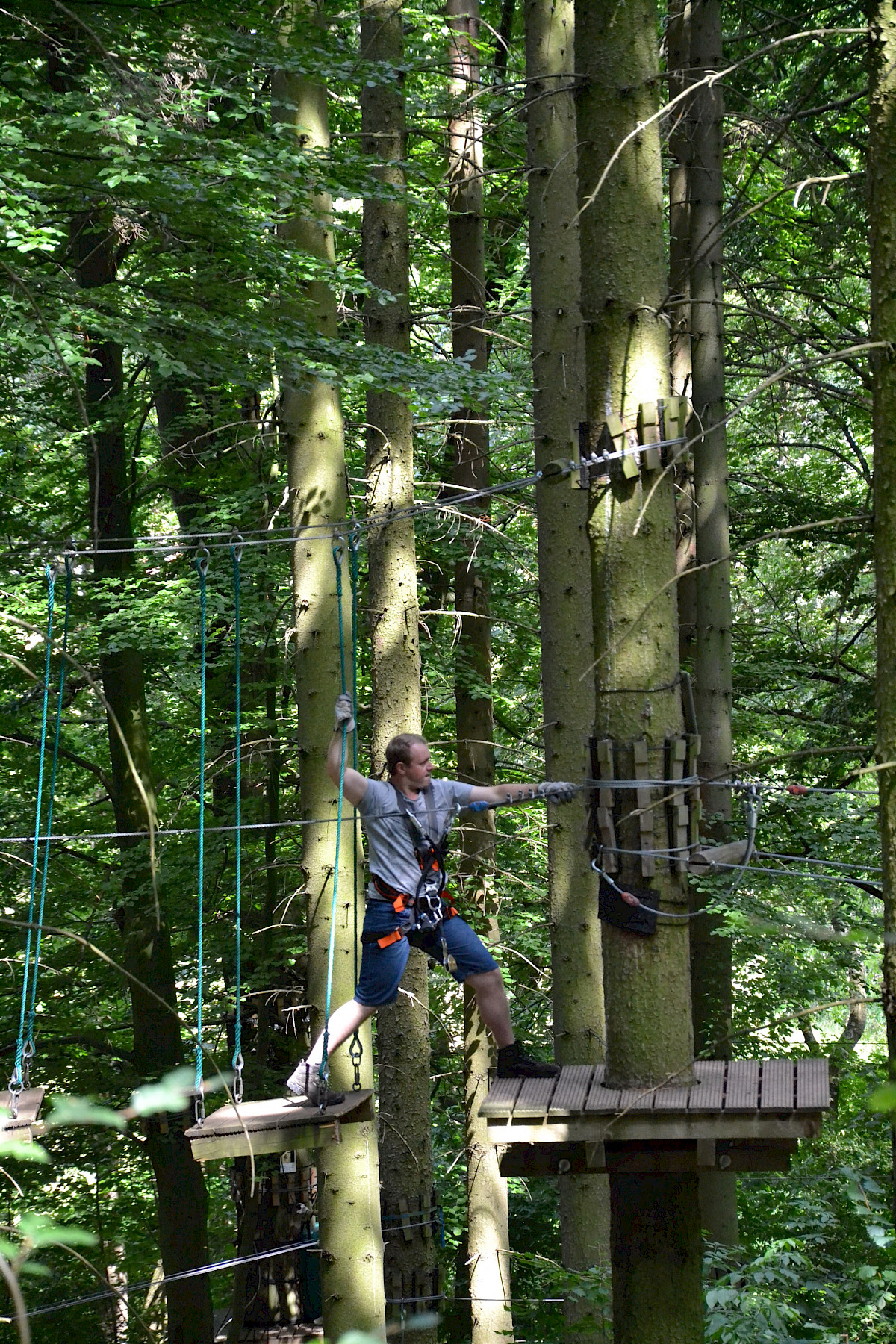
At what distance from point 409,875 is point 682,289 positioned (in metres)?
6.39

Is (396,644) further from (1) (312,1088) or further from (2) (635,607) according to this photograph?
(2) (635,607)

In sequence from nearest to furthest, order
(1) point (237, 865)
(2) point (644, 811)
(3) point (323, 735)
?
(2) point (644, 811) → (3) point (323, 735) → (1) point (237, 865)

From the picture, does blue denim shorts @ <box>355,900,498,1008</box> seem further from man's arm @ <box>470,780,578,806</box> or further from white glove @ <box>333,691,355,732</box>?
white glove @ <box>333,691,355,732</box>

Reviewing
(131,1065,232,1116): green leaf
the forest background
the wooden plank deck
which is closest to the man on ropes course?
the wooden plank deck

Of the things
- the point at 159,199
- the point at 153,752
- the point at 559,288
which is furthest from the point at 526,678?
the point at 159,199

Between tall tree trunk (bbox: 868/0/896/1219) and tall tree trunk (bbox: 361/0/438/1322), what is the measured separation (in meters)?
5.29

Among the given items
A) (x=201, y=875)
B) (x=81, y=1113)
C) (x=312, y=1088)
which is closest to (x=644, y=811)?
(x=201, y=875)

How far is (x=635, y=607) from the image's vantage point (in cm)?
421

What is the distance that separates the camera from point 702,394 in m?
9.32

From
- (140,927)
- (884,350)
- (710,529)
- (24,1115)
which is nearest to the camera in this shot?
(884,350)

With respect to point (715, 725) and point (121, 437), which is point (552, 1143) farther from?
point (121, 437)

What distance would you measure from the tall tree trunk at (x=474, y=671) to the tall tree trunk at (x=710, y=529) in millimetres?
1598

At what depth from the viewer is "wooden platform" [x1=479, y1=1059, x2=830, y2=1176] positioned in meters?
3.67

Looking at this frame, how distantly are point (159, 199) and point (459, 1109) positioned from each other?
10299 mm
